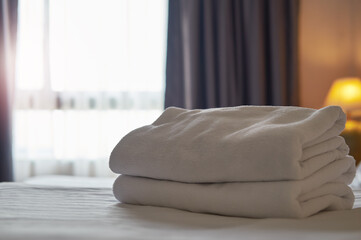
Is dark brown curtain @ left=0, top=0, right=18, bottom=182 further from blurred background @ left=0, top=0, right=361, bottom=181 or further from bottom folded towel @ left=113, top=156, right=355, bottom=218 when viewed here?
bottom folded towel @ left=113, top=156, right=355, bottom=218

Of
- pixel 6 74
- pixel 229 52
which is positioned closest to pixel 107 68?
pixel 6 74

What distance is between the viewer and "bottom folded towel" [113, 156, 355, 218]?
2.87 ft

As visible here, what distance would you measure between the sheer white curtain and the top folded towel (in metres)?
2.16

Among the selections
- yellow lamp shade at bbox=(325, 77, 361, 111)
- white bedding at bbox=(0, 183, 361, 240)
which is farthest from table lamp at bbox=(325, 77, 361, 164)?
white bedding at bbox=(0, 183, 361, 240)

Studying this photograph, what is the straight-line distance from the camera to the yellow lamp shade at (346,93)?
3.05m

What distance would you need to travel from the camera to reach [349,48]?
3391mm

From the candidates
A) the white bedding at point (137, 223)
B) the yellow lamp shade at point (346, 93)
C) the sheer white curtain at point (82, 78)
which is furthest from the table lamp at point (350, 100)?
the white bedding at point (137, 223)

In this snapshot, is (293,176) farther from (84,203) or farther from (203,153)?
(84,203)

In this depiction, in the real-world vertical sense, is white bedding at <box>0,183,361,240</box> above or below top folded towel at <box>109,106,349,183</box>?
below

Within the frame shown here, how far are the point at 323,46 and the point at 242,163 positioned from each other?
8.83 feet

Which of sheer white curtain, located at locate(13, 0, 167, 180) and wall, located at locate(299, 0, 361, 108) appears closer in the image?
sheer white curtain, located at locate(13, 0, 167, 180)

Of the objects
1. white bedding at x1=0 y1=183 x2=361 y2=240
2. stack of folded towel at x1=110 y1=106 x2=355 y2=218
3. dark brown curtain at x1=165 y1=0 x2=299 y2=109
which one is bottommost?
white bedding at x1=0 y1=183 x2=361 y2=240

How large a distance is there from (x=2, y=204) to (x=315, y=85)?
267 cm

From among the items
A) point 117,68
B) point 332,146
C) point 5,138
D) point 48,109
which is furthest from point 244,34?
point 332,146
